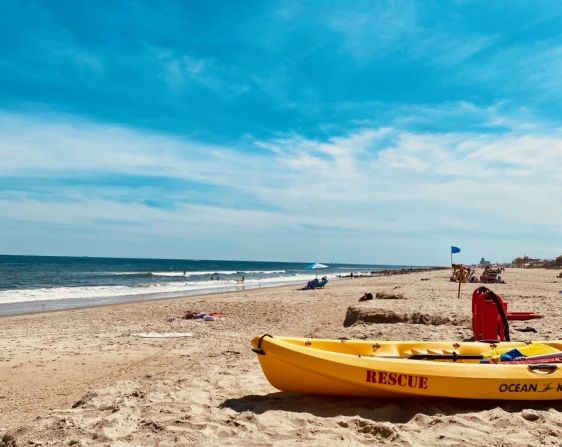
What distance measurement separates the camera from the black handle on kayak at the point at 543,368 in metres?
4.68

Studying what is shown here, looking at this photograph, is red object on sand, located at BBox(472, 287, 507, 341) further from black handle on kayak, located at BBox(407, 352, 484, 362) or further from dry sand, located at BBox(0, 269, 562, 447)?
black handle on kayak, located at BBox(407, 352, 484, 362)

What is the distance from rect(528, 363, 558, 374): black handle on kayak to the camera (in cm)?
468

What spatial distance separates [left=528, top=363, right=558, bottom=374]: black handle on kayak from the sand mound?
16.4ft

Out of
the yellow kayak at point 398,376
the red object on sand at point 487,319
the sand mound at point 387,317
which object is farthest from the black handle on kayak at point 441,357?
the sand mound at point 387,317

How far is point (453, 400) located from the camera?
477 centimetres

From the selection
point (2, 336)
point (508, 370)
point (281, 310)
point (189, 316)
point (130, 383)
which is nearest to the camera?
point (508, 370)

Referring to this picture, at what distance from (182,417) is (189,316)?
972 centimetres

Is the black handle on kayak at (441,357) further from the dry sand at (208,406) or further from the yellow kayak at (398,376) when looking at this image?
the dry sand at (208,406)

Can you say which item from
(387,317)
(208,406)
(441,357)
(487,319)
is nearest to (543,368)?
(441,357)

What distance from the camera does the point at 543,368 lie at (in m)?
4.71

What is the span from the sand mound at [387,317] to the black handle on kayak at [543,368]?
196 inches

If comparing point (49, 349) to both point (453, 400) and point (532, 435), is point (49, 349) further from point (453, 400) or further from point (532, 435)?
point (532, 435)

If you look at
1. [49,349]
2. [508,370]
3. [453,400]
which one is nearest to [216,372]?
[453,400]

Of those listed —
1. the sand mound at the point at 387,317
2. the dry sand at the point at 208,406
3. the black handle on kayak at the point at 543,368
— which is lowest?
the dry sand at the point at 208,406
